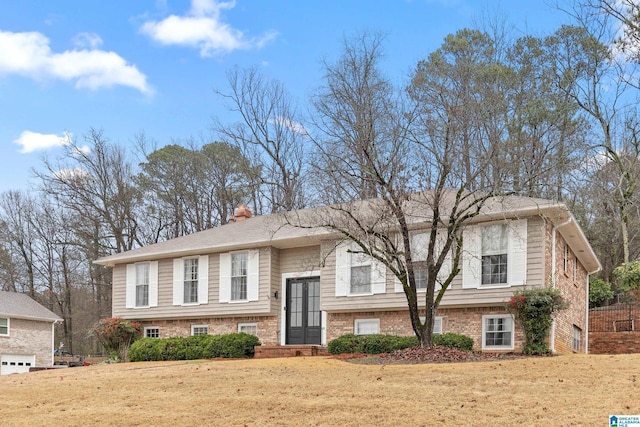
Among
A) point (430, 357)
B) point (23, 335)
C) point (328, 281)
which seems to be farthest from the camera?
point (23, 335)

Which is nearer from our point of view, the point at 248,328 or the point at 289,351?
the point at 289,351

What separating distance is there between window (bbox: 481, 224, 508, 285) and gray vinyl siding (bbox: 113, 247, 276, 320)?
23.2 ft

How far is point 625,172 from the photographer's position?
27.2 m

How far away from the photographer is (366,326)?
21156mm

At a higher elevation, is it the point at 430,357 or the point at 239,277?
the point at 239,277

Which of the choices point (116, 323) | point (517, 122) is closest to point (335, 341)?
point (116, 323)

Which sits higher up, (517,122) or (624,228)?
(517,122)

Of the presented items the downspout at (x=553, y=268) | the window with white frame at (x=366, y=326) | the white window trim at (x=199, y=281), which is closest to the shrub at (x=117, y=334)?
the white window trim at (x=199, y=281)

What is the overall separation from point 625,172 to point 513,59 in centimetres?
780

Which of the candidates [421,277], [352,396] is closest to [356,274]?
[421,277]

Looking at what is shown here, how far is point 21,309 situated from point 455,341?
24.3 meters

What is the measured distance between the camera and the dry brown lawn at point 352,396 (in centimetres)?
963

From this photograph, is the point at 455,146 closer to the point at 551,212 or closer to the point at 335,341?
the point at 551,212

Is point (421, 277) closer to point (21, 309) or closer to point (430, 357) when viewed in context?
point (430, 357)
